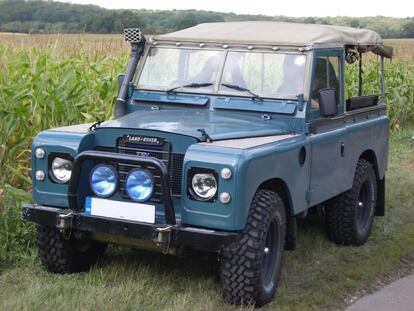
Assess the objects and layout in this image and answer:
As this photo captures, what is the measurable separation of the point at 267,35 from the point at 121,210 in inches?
84.8

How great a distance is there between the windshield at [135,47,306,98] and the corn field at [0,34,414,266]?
4.67 feet

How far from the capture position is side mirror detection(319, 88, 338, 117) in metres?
5.77

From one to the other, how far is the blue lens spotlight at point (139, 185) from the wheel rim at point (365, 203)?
2.91 meters

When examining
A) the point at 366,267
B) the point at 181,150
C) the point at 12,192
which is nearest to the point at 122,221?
the point at 181,150

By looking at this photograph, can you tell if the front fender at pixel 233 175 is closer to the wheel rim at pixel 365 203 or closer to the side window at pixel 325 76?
the side window at pixel 325 76

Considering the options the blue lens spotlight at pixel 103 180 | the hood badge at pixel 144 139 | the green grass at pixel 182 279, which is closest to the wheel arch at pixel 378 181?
the green grass at pixel 182 279

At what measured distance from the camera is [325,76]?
6.25 m

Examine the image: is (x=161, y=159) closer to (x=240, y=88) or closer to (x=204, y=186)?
(x=204, y=186)

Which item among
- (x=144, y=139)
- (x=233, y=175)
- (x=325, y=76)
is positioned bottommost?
(x=233, y=175)

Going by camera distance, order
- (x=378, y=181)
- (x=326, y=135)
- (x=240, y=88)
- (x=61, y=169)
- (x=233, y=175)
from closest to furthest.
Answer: (x=233, y=175) → (x=61, y=169) → (x=240, y=88) → (x=326, y=135) → (x=378, y=181)

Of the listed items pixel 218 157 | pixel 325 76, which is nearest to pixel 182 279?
pixel 218 157

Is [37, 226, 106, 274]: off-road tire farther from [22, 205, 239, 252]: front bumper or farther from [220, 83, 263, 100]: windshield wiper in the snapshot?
[220, 83, 263, 100]: windshield wiper

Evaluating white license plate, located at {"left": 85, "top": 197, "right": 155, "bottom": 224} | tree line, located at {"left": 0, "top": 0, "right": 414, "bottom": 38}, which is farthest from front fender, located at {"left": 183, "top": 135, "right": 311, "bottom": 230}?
tree line, located at {"left": 0, "top": 0, "right": 414, "bottom": 38}

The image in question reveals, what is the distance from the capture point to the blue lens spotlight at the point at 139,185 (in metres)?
4.93
